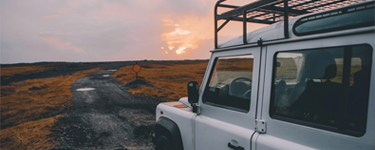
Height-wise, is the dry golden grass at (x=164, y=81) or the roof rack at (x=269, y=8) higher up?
the roof rack at (x=269, y=8)

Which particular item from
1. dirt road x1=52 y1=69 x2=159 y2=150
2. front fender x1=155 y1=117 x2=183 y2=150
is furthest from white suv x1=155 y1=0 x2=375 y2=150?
dirt road x1=52 y1=69 x2=159 y2=150

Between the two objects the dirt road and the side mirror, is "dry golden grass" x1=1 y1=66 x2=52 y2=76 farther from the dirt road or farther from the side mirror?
the side mirror

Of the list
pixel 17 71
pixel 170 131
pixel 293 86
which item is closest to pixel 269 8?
pixel 293 86

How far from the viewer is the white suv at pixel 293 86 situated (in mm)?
1280

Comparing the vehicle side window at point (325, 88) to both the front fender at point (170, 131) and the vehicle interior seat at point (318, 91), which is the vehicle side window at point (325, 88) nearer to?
the vehicle interior seat at point (318, 91)

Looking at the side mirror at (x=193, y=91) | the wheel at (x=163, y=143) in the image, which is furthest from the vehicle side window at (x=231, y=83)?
the wheel at (x=163, y=143)

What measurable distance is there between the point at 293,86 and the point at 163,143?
6.56 ft

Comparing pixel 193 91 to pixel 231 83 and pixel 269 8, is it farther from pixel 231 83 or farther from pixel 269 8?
pixel 269 8

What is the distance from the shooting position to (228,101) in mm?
2213

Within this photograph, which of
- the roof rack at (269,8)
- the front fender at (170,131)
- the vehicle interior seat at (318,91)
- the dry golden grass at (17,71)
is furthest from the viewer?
the dry golden grass at (17,71)

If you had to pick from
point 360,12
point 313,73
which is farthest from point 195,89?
point 360,12

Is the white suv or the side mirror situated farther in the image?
the side mirror

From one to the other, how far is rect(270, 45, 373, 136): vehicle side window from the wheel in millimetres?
1671

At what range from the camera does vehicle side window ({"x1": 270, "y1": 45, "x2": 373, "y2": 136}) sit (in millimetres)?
1283
